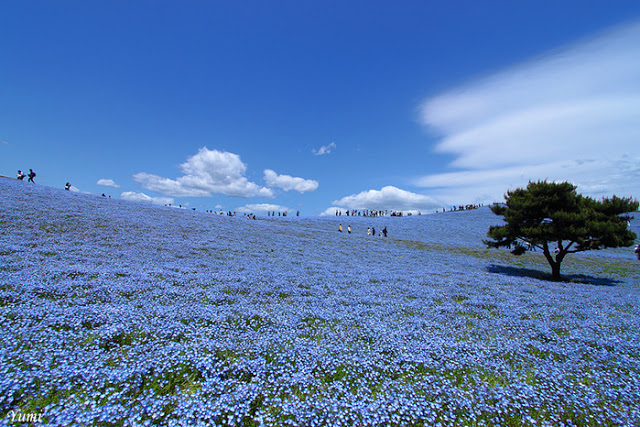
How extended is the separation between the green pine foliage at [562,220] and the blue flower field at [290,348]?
6717 mm

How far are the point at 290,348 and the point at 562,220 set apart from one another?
2255 centimetres

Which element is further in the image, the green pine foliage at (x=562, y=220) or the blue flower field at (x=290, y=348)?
the green pine foliage at (x=562, y=220)

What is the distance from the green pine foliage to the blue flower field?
6.72 m

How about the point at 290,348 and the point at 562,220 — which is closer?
the point at 290,348

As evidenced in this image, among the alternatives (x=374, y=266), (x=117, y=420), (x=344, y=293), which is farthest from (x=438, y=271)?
(x=117, y=420)

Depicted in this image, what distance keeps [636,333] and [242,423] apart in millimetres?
12084

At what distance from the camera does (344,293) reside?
468 inches

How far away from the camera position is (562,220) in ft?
65.7

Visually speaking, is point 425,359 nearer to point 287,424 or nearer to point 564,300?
point 287,424

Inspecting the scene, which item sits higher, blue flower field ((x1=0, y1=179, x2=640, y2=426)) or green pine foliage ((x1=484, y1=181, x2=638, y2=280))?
green pine foliage ((x1=484, y1=181, x2=638, y2=280))

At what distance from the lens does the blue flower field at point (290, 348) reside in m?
4.47

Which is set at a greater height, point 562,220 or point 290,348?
point 562,220

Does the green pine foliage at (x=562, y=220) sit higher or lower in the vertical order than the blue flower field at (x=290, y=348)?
Result: higher

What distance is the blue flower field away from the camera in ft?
14.7
